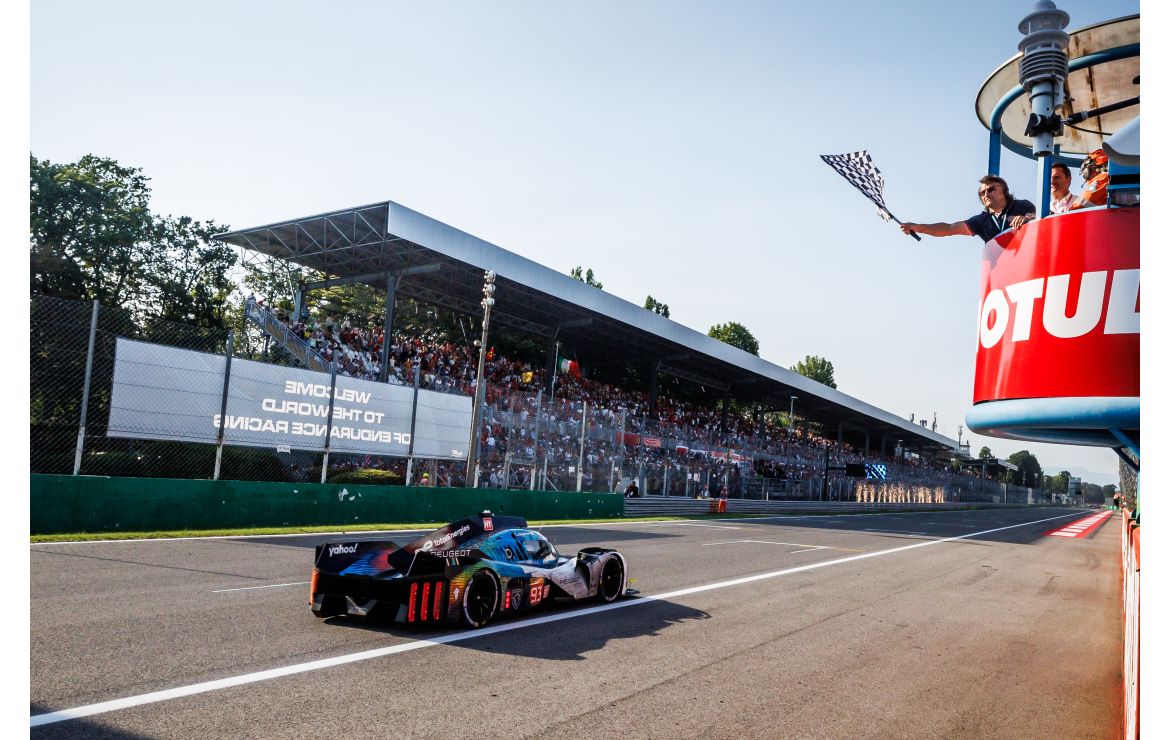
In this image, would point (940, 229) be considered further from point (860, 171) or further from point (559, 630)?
point (559, 630)

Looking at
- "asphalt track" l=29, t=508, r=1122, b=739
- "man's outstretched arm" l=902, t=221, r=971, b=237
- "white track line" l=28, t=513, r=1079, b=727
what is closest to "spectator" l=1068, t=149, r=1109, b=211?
"man's outstretched arm" l=902, t=221, r=971, b=237

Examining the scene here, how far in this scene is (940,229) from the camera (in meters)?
4.18

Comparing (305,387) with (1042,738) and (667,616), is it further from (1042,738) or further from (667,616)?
(1042,738)

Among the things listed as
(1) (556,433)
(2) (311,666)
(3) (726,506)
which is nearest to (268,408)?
(1) (556,433)

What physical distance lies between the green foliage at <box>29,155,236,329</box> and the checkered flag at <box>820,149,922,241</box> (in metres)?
34.5

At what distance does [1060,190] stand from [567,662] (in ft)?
16.4

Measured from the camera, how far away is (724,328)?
3371 inches

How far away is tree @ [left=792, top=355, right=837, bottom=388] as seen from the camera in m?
114

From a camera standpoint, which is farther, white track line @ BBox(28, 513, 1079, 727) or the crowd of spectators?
the crowd of spectators

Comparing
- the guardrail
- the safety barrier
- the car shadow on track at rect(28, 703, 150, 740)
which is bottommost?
the guardrail

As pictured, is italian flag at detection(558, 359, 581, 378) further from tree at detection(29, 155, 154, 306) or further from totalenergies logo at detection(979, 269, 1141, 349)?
totalenergies logo at detection(979, 269, 1141, 349)

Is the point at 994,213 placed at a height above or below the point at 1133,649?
above

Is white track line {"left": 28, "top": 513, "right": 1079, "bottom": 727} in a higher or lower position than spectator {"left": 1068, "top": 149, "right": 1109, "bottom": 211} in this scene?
lower
